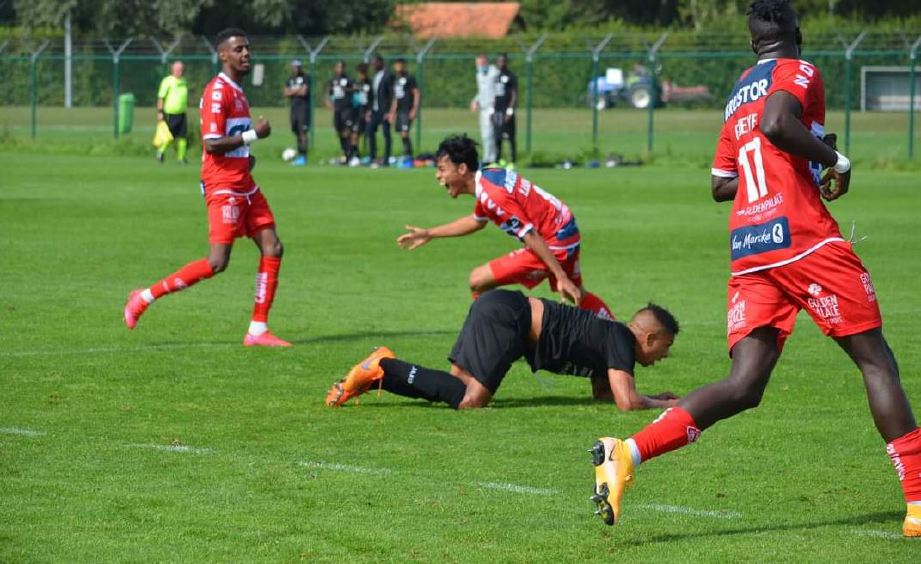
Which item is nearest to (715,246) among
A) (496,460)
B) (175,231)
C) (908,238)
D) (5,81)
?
(908,238)

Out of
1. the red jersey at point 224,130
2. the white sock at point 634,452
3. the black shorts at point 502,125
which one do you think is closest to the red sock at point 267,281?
the red jersey at point 224,130

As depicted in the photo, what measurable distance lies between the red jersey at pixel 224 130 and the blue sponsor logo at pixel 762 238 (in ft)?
21.3

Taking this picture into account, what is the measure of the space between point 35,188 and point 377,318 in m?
16.9

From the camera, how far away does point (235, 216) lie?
12.7 metres

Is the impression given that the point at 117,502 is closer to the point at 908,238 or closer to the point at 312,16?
the point at 908,238

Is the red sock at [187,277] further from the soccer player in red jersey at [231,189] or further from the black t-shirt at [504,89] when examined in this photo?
the black t-shirt at [504,89]

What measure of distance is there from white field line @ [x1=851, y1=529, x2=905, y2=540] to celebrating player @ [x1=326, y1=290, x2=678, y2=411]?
2850 mm

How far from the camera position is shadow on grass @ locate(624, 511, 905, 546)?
22.2 feet

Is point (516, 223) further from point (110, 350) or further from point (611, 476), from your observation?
point (611, 476)

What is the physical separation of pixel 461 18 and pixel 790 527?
8328 centimetres

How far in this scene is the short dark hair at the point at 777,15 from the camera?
271 inches

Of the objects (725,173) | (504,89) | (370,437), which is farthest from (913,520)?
(504,89)

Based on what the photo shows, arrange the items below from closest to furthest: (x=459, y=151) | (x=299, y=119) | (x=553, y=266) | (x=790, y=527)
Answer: (x=790, y=527)
(x=553, y=266)
(x=459, y=151)
(x=299, y=119)

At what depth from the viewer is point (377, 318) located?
1445 cm
